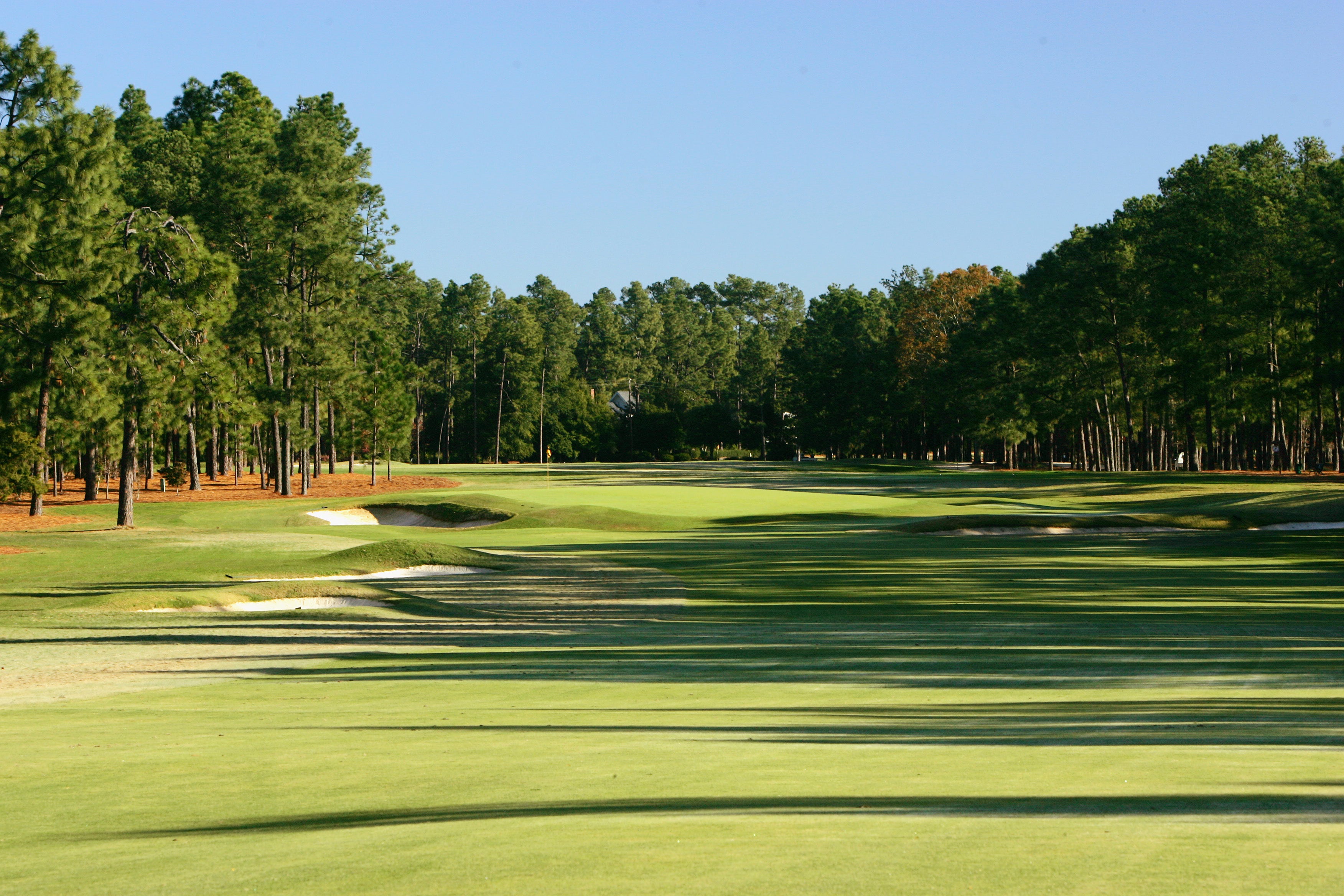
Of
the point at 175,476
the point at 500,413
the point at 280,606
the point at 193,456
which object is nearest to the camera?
the point at 280,606

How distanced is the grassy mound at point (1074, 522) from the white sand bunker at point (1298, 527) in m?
0.68

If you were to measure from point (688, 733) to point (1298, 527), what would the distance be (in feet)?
125

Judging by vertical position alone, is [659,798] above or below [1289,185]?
below

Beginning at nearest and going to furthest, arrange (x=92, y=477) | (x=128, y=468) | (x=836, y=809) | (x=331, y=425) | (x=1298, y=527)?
(x=836, y=809), (x=128, y=468), (x=1298, y=527), (x=92, y=477), (x=331, y=425)

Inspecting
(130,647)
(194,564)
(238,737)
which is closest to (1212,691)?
(238,737)

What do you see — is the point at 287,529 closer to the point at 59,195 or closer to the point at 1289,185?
the point at 59,195

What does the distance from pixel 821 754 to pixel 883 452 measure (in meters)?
149

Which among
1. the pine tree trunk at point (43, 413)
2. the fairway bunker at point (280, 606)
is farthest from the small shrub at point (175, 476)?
the fairway bunker at point (280, 606)

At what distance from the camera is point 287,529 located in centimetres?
4119

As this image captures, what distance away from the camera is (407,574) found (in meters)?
27.6

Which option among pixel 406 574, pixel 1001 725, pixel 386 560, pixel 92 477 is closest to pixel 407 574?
pixel 406 574

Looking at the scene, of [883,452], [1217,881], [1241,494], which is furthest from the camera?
[883,452]

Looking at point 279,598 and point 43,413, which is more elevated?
point 43,413

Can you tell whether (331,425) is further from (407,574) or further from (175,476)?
(407,574)
